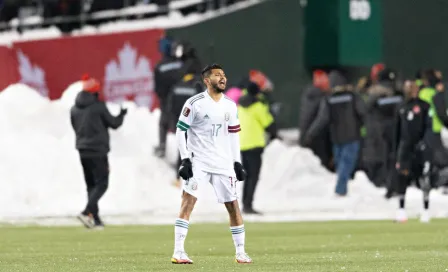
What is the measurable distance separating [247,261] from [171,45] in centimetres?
1455

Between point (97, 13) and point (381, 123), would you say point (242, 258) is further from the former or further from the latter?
point (97, 13)

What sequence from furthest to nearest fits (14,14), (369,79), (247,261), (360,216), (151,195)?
(14,14) < (369,79) < (151,195) < (360,216) < (247,261)

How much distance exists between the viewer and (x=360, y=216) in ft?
81.4

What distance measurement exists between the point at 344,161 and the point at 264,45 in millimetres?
4855

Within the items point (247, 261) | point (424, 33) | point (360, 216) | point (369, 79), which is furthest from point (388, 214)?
point (247, 261)

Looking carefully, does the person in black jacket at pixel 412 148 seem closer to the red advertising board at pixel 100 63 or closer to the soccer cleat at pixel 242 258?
A: the soccer cleat at pixel 242 258

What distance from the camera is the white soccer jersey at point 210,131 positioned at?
14836 millimetres

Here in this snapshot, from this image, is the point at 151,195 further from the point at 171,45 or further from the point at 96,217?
the point at 96,217

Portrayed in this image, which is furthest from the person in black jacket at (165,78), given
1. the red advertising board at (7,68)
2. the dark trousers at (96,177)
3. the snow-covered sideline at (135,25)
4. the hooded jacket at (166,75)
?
the dark trousers at (96,177)

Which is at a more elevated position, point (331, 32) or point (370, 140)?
point (331, 32)

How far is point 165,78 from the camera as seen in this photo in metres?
28.9

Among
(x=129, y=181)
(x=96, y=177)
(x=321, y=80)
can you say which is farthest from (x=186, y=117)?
(x=321, y=80)

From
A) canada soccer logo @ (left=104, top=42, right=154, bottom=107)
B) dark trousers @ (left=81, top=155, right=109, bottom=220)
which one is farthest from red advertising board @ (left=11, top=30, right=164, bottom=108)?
dark trousers @ (left=81, top=155, right=109, bottom=220)

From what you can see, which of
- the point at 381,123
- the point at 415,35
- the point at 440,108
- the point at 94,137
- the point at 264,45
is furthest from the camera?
the point at 415,35
